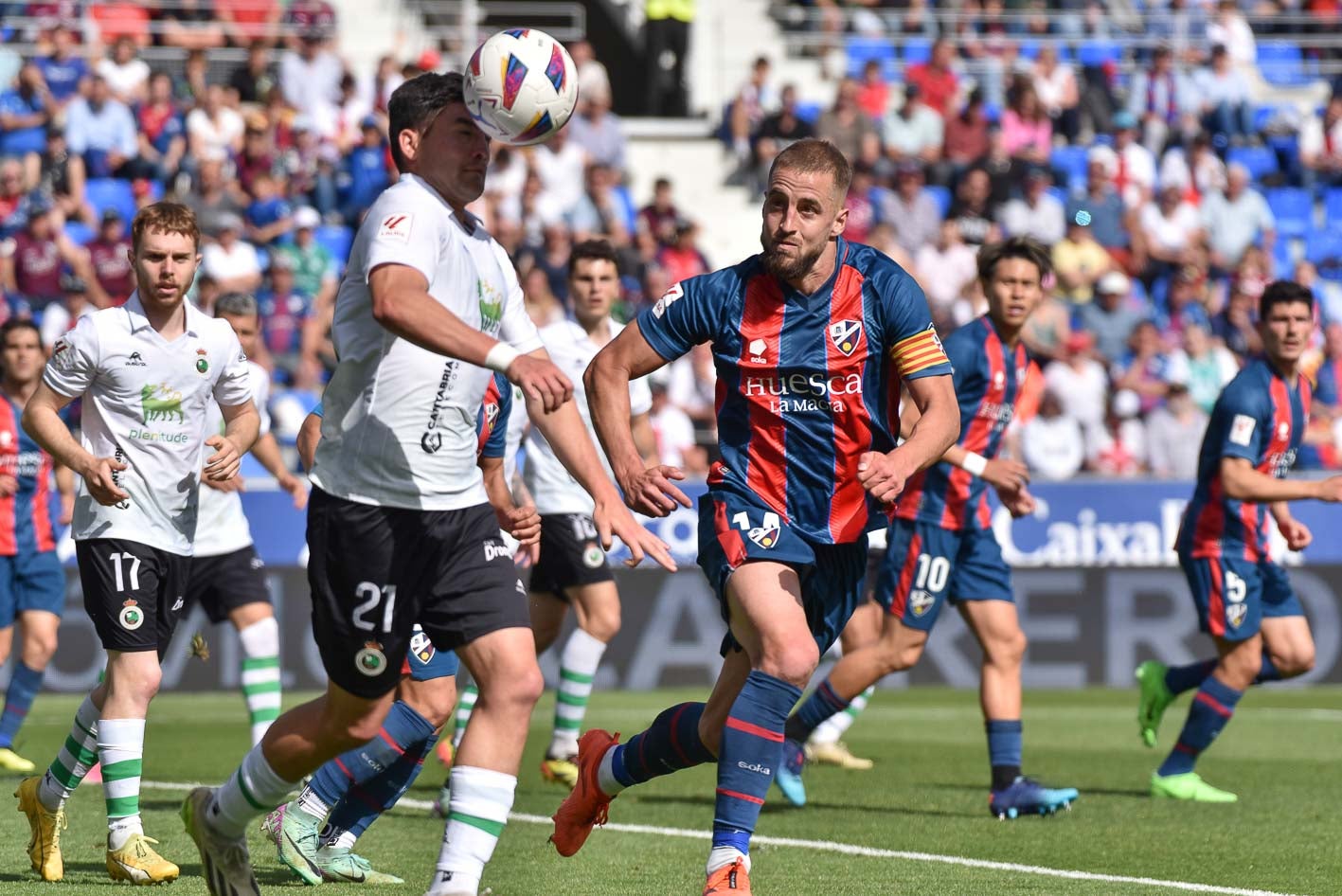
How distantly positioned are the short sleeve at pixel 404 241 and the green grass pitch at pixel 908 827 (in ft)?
8.03

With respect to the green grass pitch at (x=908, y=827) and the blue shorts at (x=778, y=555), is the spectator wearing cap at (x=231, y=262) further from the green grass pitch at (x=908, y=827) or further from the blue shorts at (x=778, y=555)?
the blue shorts at (x=778, y=555)

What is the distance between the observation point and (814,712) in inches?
383

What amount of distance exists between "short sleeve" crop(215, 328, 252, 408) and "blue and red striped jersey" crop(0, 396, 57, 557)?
4356 millimetres

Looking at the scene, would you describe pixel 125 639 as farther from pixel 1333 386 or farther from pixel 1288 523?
pixel 1333 386

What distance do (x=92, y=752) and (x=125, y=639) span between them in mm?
592

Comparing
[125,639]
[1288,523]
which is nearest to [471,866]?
[125,639]

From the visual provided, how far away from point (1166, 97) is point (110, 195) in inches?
548

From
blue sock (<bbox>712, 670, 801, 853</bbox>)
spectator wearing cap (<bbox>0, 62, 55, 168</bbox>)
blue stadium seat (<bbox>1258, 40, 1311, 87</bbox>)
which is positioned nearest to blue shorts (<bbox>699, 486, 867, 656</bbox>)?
blue sock (<bbox>712, 670, 801, 853</bbox>)

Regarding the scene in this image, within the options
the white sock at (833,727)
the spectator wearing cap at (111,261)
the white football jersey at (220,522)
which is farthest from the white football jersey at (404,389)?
the spectator wearing cap at (111,261)

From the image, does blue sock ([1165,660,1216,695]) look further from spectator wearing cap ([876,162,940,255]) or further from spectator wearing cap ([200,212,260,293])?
spectator wearing cap ([876,162,940,255])

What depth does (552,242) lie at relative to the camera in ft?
66.8

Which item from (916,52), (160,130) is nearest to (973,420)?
(160,130)

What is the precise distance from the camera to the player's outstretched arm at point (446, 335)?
17.2 ft

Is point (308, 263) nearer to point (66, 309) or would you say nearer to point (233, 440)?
point (66, 309)
